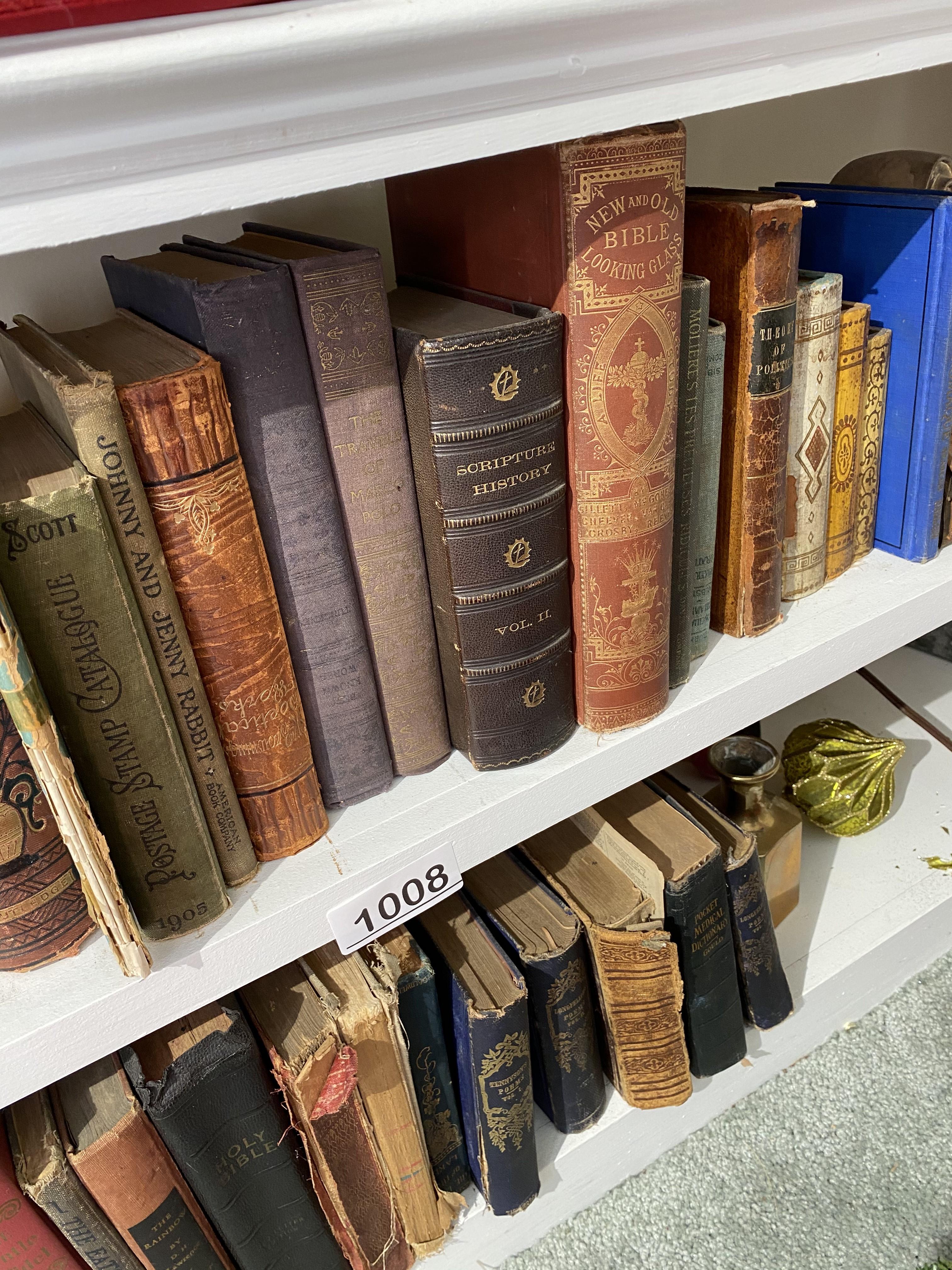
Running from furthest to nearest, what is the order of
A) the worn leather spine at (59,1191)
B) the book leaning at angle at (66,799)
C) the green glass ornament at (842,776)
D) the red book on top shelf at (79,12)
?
the green glass ornament at (842,776) < the worn leather spine at (59,1191) < the book leaning at angle at (66,799) < the red book on top shelf at (79,12)

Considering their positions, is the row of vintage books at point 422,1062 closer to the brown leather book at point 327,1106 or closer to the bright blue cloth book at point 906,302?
the brown leather book at point 327,1106

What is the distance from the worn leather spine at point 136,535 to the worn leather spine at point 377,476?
0.11 meters

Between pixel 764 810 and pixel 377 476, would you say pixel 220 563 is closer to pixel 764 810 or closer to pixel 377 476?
pixel 377 476

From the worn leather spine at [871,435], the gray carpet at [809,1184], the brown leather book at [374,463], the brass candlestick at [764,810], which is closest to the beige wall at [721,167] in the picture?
the brown leather book at [374,463]

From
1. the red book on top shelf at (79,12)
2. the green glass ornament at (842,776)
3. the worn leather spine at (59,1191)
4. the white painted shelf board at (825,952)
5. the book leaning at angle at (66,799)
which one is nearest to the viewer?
the red book on top shelf at (79,12)

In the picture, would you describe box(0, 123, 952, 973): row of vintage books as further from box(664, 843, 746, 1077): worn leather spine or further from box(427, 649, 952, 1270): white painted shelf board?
box(427, 649, 952, 1270): white painted shelf board

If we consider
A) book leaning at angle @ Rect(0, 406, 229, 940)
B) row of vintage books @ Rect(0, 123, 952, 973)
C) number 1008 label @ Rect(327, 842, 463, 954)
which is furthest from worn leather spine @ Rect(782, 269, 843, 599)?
book leaning at angle @ Rect(0, 406, 229, 940)

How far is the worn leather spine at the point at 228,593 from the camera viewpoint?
430mm

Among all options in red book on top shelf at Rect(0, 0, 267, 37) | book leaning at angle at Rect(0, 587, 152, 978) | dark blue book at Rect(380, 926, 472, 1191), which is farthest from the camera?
dark blue book at Rect(380, 926, 472, 1191)

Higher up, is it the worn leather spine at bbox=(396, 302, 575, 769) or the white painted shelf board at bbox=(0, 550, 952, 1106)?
the worn leather spine at bbox=(396, 302, 575, 769)

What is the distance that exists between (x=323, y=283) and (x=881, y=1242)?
94 centimetres

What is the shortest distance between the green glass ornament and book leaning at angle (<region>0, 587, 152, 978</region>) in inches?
30.3

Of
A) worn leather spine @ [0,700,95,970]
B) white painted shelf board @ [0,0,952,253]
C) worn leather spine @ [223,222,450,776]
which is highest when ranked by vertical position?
white painted shelf board @ [0,0,952,253]

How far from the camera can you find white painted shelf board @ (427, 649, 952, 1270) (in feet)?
2.65
